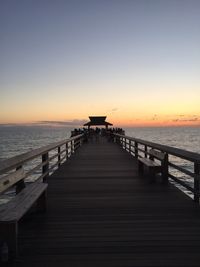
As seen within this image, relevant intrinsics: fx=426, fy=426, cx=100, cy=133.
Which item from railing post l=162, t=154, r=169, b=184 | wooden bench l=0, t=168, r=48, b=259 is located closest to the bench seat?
wooden bench l=0, t=168, r=48, b=259

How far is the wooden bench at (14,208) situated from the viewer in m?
4.45

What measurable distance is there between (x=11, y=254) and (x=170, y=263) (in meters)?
1.68

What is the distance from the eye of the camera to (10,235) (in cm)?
447

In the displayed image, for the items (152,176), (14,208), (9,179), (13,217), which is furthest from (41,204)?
(152,176)

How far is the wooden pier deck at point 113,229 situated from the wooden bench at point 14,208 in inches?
7.9

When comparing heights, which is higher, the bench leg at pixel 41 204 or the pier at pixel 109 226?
the bench leg at pixel 41 204

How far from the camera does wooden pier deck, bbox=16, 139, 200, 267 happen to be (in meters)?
4.65

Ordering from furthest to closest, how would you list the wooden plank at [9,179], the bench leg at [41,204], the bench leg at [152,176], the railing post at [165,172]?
the bench leg at [152,176] < the railing post at [165,172] < the bench leg at [41,204] < the wooden plank at [9,179]

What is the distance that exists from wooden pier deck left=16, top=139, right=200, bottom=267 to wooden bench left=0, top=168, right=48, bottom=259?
199mm

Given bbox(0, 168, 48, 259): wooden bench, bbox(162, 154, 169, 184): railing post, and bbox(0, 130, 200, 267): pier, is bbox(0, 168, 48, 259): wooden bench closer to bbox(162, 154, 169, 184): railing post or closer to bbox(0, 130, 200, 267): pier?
bbox(0, 130, 200, 267): pier

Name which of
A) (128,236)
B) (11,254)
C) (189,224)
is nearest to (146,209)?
(189,224)

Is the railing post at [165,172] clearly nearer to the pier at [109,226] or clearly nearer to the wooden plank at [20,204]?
the pier at [109,226]

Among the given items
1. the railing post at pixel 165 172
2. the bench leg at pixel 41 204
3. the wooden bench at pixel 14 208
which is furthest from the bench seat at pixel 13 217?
the railing post at pixel 165 172

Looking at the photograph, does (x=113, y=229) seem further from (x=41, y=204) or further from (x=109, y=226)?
(x=41, y=204)
